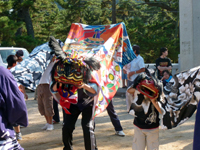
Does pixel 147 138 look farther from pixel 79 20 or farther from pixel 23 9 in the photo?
pixel 79 20

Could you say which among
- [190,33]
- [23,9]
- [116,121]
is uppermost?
[23,9]

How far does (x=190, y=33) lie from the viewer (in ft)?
35.0

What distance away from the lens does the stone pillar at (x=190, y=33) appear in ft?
34.4

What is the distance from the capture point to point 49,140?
5.29 m

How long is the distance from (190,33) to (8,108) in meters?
9.39

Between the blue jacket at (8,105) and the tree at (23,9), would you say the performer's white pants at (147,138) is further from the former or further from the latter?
the tree at (23,9)

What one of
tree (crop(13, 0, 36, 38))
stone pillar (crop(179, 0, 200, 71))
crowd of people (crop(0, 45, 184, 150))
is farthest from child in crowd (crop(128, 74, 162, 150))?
tree (crop(13, 0, 36, 38))

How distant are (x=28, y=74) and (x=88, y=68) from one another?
4.01 feet

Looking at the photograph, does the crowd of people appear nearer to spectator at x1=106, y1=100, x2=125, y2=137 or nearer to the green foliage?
spectator at x1=106, y1=100, x2=125, y2=137

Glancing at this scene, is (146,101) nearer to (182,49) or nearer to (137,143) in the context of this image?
(137,143)

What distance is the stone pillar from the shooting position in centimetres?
1050

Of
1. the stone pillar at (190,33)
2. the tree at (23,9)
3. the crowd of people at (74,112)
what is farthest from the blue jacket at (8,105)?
the tree at (23,9)

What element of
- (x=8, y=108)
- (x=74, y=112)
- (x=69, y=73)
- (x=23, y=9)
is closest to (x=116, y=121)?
(x=74, y=112)

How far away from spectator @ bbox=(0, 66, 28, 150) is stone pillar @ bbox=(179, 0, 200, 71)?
905 cm
